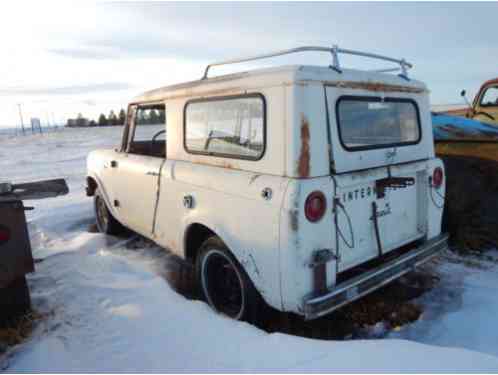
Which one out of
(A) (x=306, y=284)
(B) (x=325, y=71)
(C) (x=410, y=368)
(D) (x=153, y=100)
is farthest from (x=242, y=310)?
(D) (x=153, y=100)

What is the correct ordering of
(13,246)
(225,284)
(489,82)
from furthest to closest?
(489,82)
(225,284)
(13,246)

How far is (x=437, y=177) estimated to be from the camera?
10.7 feet

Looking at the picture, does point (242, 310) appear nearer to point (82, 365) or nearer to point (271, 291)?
point (271, 291)

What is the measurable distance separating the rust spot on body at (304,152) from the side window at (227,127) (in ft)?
1.06

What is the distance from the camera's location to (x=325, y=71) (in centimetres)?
247

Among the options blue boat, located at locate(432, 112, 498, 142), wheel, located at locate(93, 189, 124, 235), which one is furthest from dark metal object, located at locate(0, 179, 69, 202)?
blue boat, located at locate(432, 112, 498, 142)

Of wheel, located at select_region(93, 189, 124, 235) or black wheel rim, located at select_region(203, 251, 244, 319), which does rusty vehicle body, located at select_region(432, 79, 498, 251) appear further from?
wheel, located at select_region(93, 189, 124, 235)

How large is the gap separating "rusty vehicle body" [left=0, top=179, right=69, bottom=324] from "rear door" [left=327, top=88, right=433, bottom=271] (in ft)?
7.96

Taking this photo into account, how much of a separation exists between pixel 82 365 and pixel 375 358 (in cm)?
180

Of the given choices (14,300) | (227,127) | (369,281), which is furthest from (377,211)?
(14,300)

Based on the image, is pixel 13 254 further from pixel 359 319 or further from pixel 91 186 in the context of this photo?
pixel 359 319

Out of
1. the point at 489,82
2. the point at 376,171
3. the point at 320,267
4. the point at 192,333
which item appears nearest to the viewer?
the point at 320,267

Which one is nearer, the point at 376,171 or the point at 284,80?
the point at 284,80

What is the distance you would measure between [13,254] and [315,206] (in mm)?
2397
